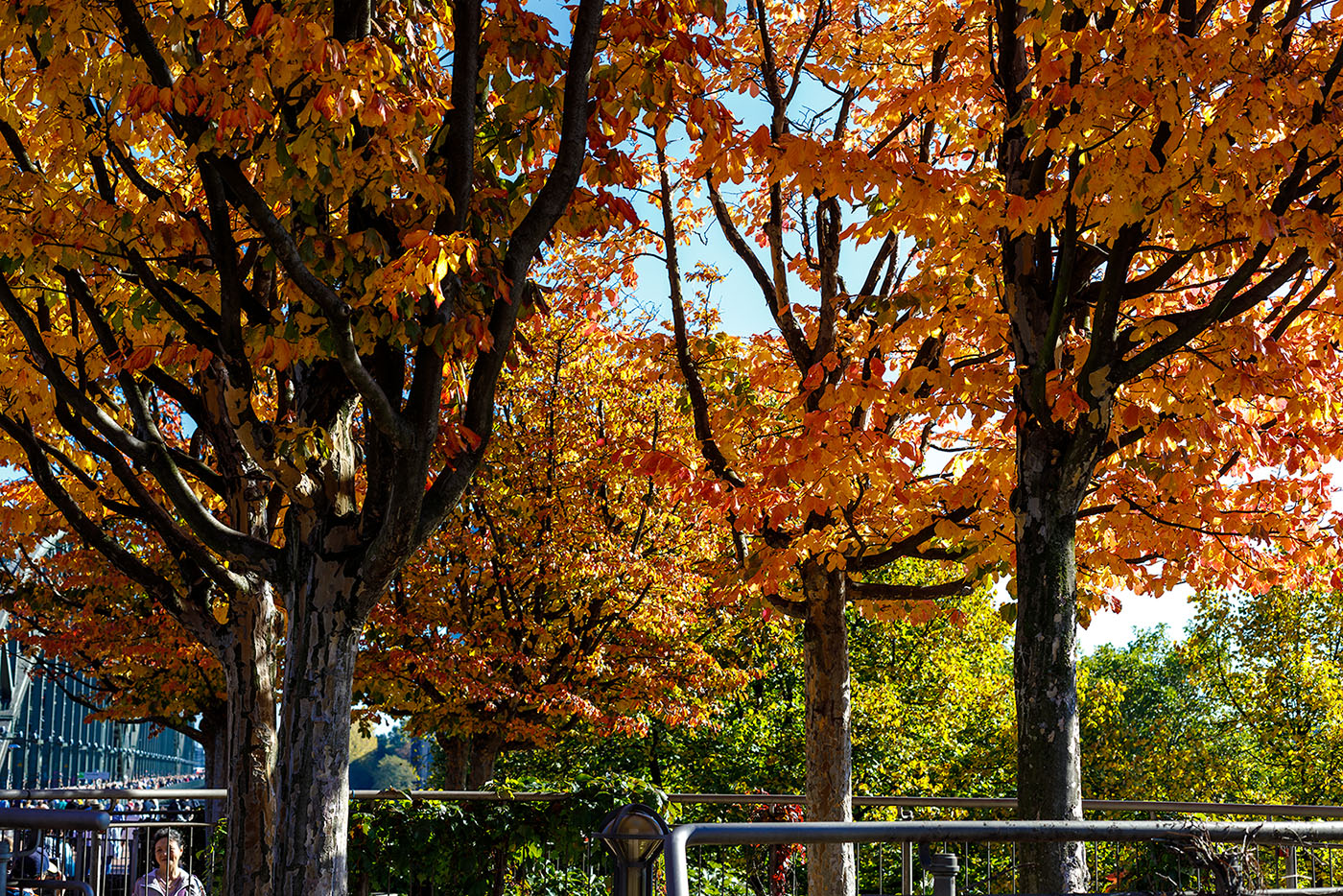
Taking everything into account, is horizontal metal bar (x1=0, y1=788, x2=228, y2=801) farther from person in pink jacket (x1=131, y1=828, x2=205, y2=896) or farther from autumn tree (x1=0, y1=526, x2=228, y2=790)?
autumn tree (x1=0, y1=526, x2=228, y2=790)

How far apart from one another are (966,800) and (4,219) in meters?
8.84

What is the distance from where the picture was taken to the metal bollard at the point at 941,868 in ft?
12.4

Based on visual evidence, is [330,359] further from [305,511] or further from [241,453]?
[241,453]

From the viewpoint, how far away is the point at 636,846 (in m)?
3.36

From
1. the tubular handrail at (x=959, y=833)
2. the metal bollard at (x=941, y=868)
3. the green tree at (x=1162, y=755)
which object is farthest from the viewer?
the green tree at (x=1162, y=755)

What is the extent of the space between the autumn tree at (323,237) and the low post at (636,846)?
2.95m

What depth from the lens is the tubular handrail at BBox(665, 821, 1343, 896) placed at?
125 inches

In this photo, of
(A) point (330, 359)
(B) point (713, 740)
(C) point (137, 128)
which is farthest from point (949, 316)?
(B) point (713, 740)

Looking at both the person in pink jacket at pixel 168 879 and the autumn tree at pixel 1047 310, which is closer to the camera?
the autumn tree at pixel 1047 310

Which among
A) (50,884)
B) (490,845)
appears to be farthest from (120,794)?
(50,884)

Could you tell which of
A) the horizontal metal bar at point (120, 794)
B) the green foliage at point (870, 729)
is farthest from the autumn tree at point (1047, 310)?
the green foliage at point (870, 729)

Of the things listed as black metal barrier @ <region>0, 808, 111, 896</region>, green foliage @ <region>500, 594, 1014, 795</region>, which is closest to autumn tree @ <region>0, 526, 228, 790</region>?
green foliage @ <region>500, 594, 1014, 795</region>

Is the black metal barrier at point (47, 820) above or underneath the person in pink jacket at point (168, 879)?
above

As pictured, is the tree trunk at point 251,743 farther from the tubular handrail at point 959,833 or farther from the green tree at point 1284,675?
the green tree at point 1284,675
